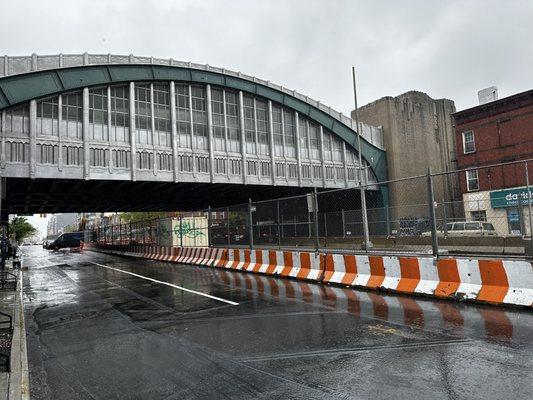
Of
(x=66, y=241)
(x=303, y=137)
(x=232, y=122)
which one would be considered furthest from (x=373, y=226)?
(x=66, y=241)

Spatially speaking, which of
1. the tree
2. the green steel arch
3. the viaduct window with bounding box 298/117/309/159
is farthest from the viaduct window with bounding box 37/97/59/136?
the tree

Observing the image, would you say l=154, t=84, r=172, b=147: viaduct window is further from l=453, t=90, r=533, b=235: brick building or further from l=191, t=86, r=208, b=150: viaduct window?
l=453, t=90, r=533, b=235: brick building

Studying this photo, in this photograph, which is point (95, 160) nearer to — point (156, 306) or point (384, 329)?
point (156, 306)

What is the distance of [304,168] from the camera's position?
35.7 m

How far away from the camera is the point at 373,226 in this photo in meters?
17.4

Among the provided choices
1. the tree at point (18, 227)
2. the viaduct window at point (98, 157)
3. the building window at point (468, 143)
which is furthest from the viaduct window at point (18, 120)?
the tree at point (18, 227)

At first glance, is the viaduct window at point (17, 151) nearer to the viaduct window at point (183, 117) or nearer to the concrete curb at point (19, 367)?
the viaduct window at point (183, 117)

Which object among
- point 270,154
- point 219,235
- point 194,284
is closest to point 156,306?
point 194,284

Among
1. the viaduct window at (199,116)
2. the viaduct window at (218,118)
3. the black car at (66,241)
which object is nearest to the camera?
the viaduct window at (199,116)

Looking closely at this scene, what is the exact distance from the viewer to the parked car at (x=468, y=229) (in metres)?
10.7

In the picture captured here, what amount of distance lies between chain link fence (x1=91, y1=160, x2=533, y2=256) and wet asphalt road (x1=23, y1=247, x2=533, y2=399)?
7.74ft

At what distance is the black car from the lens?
5653cm

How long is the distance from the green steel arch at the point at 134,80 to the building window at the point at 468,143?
27.2ft

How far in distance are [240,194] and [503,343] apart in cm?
3377
